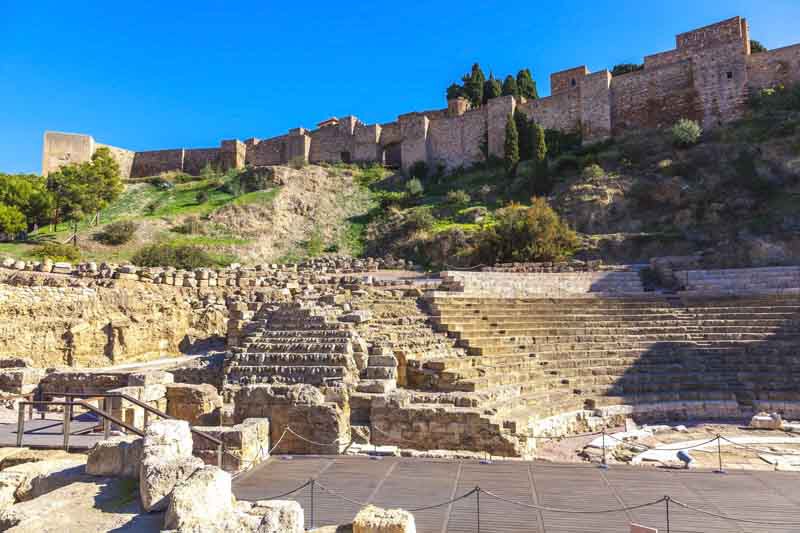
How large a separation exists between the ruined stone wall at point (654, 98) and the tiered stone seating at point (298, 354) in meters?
27.9

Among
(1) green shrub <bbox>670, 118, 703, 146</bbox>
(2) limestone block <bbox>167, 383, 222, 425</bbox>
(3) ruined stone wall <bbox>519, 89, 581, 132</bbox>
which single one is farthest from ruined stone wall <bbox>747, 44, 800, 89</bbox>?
(2) limestone block <bbox>167, 383, 222, 425</bbox>

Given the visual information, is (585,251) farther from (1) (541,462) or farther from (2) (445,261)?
(1) (541,462)

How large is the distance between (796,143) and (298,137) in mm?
32828

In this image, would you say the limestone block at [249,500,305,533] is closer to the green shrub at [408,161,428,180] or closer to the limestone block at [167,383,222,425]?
the limestone block at [167,383,222,425]

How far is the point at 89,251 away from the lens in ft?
83.2

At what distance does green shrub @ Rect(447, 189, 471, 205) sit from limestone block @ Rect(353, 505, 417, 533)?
27.2 metres

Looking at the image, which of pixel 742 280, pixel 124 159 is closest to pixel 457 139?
pixel 742 280

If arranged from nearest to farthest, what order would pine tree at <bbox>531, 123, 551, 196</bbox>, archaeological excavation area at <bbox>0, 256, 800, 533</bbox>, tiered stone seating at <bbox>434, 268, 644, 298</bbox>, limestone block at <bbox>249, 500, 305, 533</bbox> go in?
limestone block at <bbox>249, 500, 305, 533</bbox>, archaeological excavation area at <bbox>0, 256, 800, 533</bbox>, tiered stone seating at <bbox>434, 268, 644, 298</bbox>, pine tree at <bbox>531, 123, 551, 196</bbox>

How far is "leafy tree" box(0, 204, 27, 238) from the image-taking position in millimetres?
26891

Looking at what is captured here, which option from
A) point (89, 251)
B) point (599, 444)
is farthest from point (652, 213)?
A: point (89, 251)

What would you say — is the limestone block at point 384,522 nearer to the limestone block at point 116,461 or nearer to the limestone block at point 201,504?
the limestone block at point 201,504

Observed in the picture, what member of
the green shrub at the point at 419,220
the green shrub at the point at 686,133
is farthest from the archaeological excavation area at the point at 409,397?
the green shrub at the point at 686,133

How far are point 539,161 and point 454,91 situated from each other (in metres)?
16.2

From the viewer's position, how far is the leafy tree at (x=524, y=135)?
1293 inches
